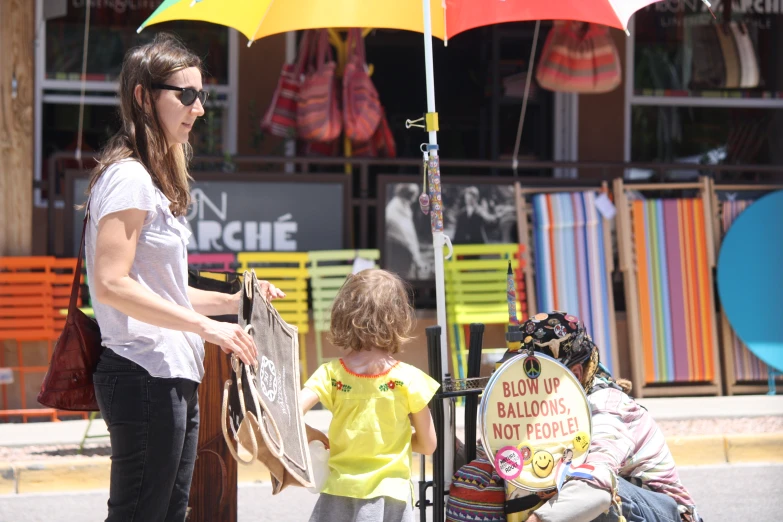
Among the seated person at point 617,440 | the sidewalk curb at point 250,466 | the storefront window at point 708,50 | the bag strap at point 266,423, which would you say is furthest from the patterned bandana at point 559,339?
the storefront window at point 708,50

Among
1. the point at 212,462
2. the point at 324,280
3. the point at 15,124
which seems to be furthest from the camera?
the point at 324,280

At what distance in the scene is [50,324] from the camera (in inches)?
289

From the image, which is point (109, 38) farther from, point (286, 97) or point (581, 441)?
point (581, 441)

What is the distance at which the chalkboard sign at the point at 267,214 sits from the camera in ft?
25.3

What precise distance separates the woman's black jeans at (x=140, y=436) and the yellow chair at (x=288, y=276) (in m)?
4.73

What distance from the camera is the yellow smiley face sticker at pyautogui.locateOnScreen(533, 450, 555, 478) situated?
3.22 meters

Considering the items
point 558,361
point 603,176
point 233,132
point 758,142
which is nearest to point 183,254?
point 558,361

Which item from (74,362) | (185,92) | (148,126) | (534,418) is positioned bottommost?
(534,418)

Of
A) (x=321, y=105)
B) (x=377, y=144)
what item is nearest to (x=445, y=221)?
(x=377, y=144)

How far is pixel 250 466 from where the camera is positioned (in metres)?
5.84

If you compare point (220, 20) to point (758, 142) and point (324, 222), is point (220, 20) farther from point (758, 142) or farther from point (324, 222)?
point (758, 142)

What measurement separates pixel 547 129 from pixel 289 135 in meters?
2.86

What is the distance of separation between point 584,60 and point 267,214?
3.01 metres

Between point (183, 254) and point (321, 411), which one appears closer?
point (183, 254)
